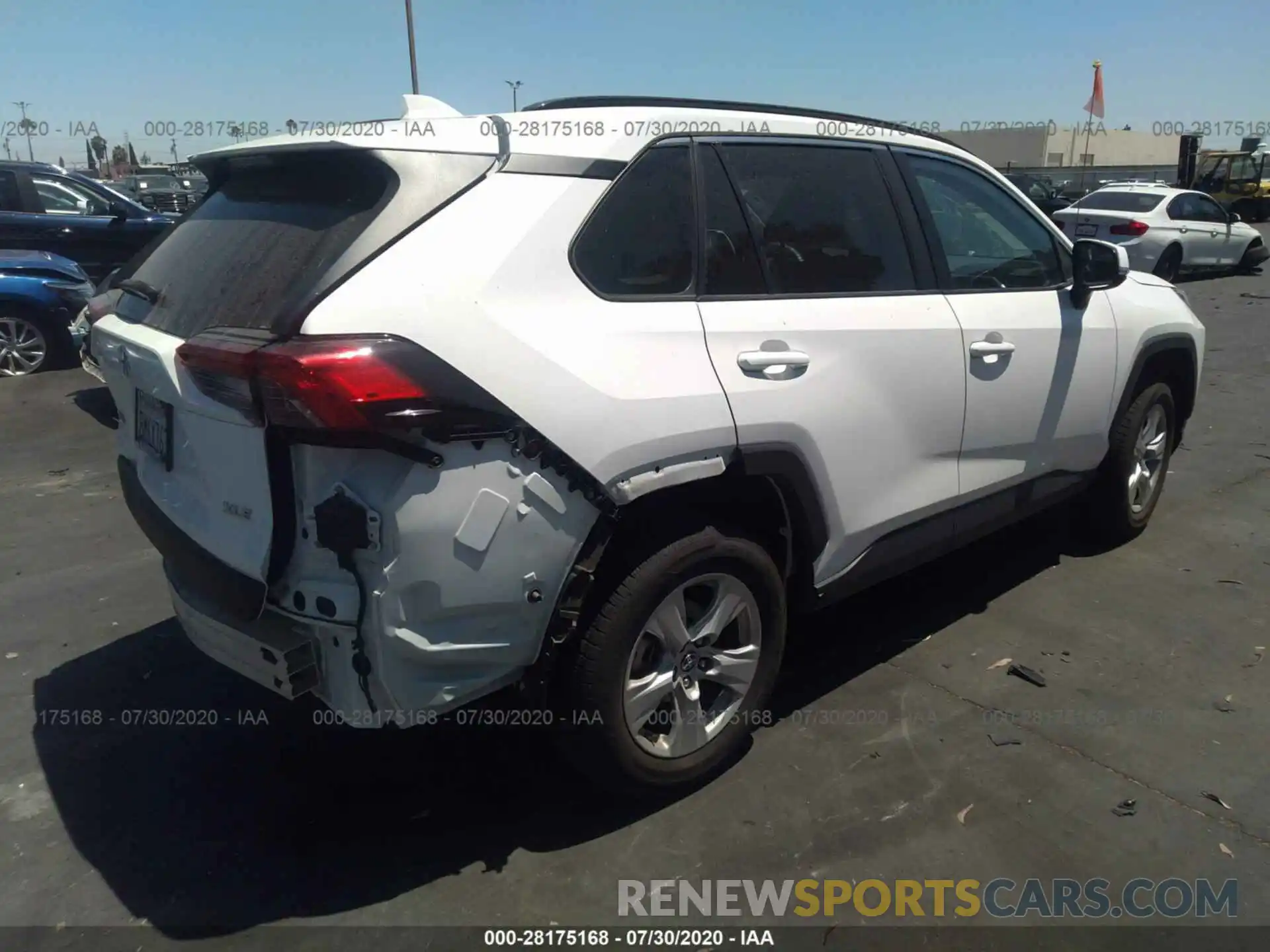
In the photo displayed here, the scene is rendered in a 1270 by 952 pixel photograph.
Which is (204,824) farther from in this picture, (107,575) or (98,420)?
(98,420)

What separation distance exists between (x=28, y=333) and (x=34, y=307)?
0.85ft

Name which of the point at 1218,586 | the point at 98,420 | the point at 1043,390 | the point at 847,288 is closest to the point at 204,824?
the point at 847,288

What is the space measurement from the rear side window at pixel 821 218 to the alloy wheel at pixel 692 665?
3.25 ft

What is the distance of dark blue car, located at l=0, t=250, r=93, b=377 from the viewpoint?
8.84 metres

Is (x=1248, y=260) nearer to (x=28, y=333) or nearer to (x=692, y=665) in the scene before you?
(x=692, y=665)

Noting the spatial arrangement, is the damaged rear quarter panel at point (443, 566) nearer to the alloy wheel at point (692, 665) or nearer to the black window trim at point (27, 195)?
the alloy wheel at point (692, 665)

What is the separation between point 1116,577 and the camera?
4590 millimetres

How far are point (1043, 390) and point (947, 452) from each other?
2.33 feet

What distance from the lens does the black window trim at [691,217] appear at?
2553 millimetres

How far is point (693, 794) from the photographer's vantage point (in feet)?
9.96

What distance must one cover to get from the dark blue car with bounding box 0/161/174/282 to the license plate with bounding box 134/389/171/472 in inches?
345

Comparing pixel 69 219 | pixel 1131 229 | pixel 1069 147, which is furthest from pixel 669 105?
pixel 1069 147

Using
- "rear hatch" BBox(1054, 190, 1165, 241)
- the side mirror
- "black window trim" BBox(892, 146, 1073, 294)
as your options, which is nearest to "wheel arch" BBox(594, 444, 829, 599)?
"black window trim" BBox(892, 146, 1073, 294)

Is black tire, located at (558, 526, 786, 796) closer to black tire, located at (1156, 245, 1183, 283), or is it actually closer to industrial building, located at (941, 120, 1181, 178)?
black tire, located at (1156, 245, 1183, 283)
